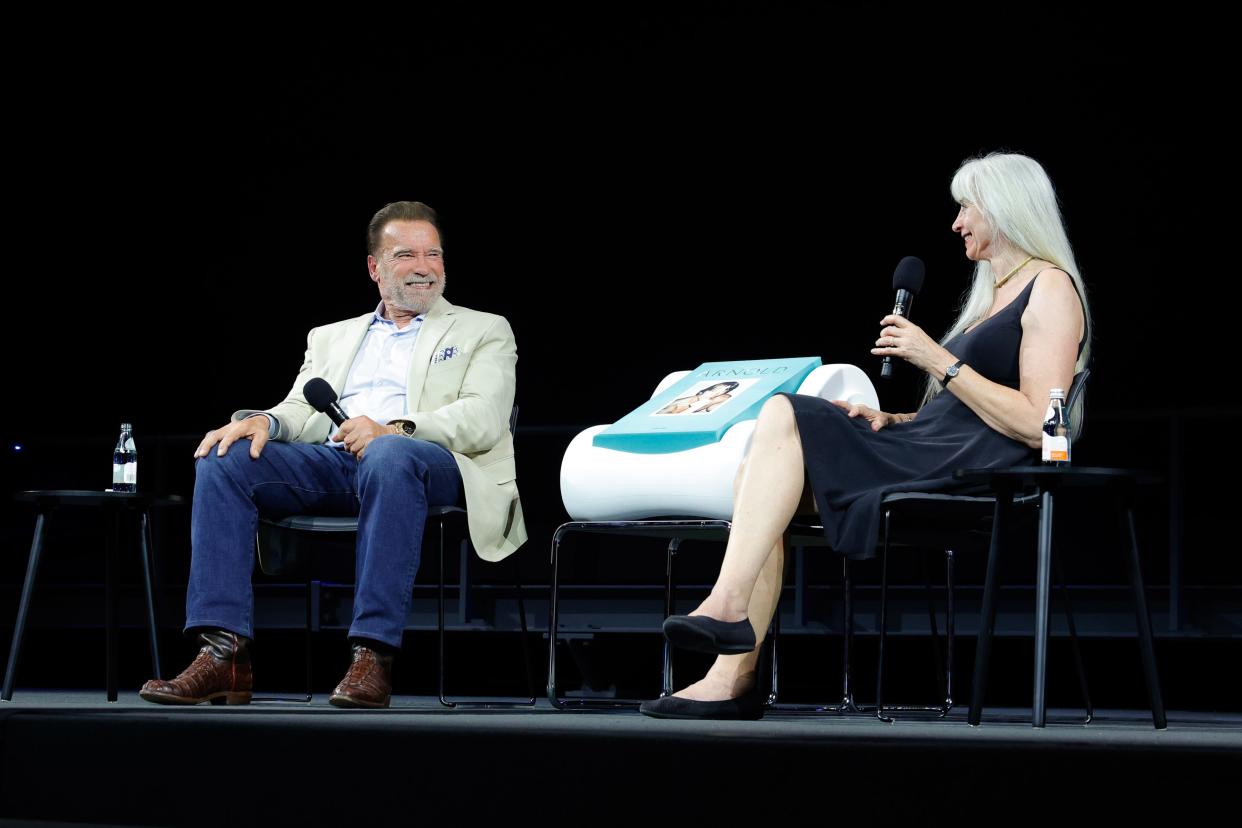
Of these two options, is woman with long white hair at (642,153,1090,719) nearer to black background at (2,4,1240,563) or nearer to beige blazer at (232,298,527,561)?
beige blazer at (232,298,527,561)

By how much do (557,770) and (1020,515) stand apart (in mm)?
1080

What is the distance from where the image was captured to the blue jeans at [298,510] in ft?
8.29

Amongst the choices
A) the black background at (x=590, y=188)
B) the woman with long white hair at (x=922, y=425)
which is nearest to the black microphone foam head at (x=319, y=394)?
the woman with long white hair at (x=922, y=425)

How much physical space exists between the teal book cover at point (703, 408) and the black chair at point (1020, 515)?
417mm

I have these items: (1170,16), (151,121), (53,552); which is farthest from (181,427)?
(1170,16)

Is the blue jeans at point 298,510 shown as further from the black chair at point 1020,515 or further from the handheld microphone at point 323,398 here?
the black chair at point 1020,515

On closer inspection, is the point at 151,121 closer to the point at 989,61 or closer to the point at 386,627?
the point at 989,61

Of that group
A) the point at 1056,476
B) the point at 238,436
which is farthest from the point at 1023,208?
the point at 238,436

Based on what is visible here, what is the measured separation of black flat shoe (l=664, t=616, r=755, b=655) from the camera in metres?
2.06

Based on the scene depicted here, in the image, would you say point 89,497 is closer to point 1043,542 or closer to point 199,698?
point 199,698

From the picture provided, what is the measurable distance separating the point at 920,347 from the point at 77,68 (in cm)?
414

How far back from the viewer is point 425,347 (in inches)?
120

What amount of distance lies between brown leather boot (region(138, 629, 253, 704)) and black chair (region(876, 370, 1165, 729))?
1114mm

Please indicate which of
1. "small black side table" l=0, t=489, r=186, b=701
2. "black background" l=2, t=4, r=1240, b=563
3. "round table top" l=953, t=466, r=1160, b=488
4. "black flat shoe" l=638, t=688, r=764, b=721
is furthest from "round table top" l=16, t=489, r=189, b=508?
"black background" l=2, t=4, r=1240, b=563
